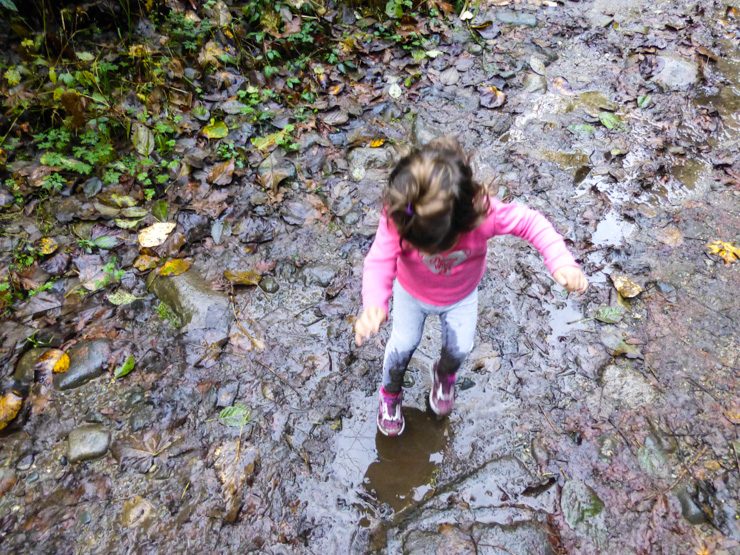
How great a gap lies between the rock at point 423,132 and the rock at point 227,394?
7.55ft

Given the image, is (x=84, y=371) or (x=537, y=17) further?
(x=537, y=17)

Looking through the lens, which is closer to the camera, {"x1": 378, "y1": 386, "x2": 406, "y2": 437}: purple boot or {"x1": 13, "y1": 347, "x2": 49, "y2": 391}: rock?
{"x1": 378, "y1": 386, "x2": 406, "y2": 437}: purple boot

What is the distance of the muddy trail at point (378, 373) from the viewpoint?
2.10m

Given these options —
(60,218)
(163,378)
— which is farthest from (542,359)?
(60,218)

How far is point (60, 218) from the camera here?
10.4ft

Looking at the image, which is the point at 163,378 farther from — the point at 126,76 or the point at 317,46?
the point at 317,46

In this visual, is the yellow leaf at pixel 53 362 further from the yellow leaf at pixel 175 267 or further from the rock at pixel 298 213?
the rock at pixel 298 213

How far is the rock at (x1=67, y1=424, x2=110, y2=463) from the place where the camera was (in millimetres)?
2301

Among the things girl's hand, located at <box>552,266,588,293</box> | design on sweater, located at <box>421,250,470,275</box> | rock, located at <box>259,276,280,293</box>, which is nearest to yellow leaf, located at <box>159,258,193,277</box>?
rock, located at <box>259,276,280,293</box>

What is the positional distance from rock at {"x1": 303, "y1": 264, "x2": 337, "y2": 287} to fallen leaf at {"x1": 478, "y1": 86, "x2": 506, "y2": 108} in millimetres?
2161

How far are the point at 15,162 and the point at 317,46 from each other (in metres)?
2.60

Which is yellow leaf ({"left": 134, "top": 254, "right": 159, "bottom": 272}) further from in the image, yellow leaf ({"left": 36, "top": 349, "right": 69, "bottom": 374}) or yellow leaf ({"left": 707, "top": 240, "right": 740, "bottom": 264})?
yellow leaf ({"left": 707, "top": 240, "right": 740, "bottom": 264})

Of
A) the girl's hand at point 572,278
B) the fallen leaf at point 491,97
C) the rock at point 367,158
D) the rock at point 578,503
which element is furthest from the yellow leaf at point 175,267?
the fallen leaf at point 491,97

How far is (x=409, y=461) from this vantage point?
91.0 inches
